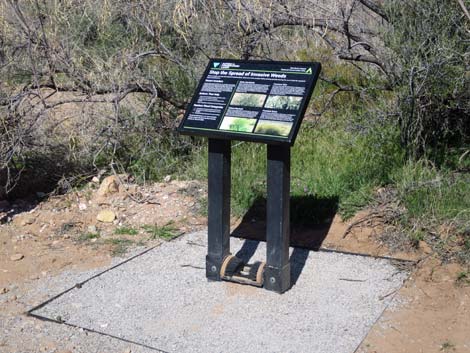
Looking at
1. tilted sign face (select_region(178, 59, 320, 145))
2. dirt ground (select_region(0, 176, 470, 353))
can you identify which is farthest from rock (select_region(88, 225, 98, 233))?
tilted sign face (select_region(178, 59, 320, 145))

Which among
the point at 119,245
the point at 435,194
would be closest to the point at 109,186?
the point at 119,245

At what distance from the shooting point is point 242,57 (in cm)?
807

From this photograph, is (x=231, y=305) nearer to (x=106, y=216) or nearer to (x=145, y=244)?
(x=145, y=244)

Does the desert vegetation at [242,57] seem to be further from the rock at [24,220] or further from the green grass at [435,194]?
the rock at [24,220]

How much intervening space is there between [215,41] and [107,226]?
2468 mm

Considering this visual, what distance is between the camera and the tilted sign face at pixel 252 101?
495 cm

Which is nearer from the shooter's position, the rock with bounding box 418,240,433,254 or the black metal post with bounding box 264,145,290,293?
the black metal post with bounding box 264,145,290,293

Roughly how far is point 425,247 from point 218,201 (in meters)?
1.71

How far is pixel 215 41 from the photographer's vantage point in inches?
327

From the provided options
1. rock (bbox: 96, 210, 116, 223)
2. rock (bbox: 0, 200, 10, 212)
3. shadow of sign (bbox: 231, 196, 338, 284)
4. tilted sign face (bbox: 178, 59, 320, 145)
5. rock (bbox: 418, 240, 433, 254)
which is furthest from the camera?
rock (bbox: 0, 200, 10, 212)

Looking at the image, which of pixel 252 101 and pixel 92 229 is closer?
pixel 252 101

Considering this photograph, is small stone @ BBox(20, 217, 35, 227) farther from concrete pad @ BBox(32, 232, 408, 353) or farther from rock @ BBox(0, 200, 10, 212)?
concrete pad @ BBox(32, 232, 408, 353)

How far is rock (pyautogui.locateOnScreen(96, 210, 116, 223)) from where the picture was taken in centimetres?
705

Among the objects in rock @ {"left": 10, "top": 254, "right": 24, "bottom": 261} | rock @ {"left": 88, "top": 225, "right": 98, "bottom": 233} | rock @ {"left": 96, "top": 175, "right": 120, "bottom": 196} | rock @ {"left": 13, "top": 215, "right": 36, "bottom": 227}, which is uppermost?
rock @ {"left": 96, "top": 175, "right": 120, "bottom": 196}
